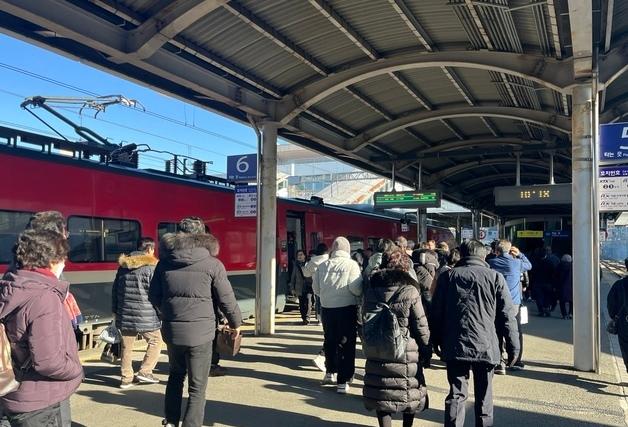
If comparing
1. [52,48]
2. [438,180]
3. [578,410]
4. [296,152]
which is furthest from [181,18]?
[296,152]

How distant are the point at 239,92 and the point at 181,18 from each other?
2.98 meters

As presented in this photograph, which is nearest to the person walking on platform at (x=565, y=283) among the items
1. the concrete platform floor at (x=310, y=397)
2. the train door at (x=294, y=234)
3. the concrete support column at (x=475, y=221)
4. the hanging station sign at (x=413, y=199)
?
the hanging station sign at (x=413, y=199)

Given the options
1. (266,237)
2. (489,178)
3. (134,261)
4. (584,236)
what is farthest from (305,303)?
(489,178)

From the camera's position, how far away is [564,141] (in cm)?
1295

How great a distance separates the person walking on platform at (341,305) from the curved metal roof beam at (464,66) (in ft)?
11.7

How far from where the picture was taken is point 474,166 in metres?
16.8

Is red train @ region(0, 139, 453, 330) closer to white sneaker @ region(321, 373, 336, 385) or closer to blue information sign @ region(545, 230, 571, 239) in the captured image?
white sneaker @ region(321, 373, 336, 385)

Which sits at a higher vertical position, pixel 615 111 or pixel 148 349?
pixel 615 111

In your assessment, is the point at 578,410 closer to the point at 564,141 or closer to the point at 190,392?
the point at 190,392

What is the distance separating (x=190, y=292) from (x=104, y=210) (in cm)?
486

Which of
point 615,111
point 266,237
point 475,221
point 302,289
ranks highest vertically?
point 615,111

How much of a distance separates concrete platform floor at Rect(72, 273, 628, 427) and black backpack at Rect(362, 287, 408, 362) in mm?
1247

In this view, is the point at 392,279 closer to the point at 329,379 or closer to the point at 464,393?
the point at 464,393

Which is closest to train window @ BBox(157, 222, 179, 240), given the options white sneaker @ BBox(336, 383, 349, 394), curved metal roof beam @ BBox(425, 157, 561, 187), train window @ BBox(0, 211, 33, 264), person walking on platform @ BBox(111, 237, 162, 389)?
train window @ BBox(0, 211, 33, 264)
